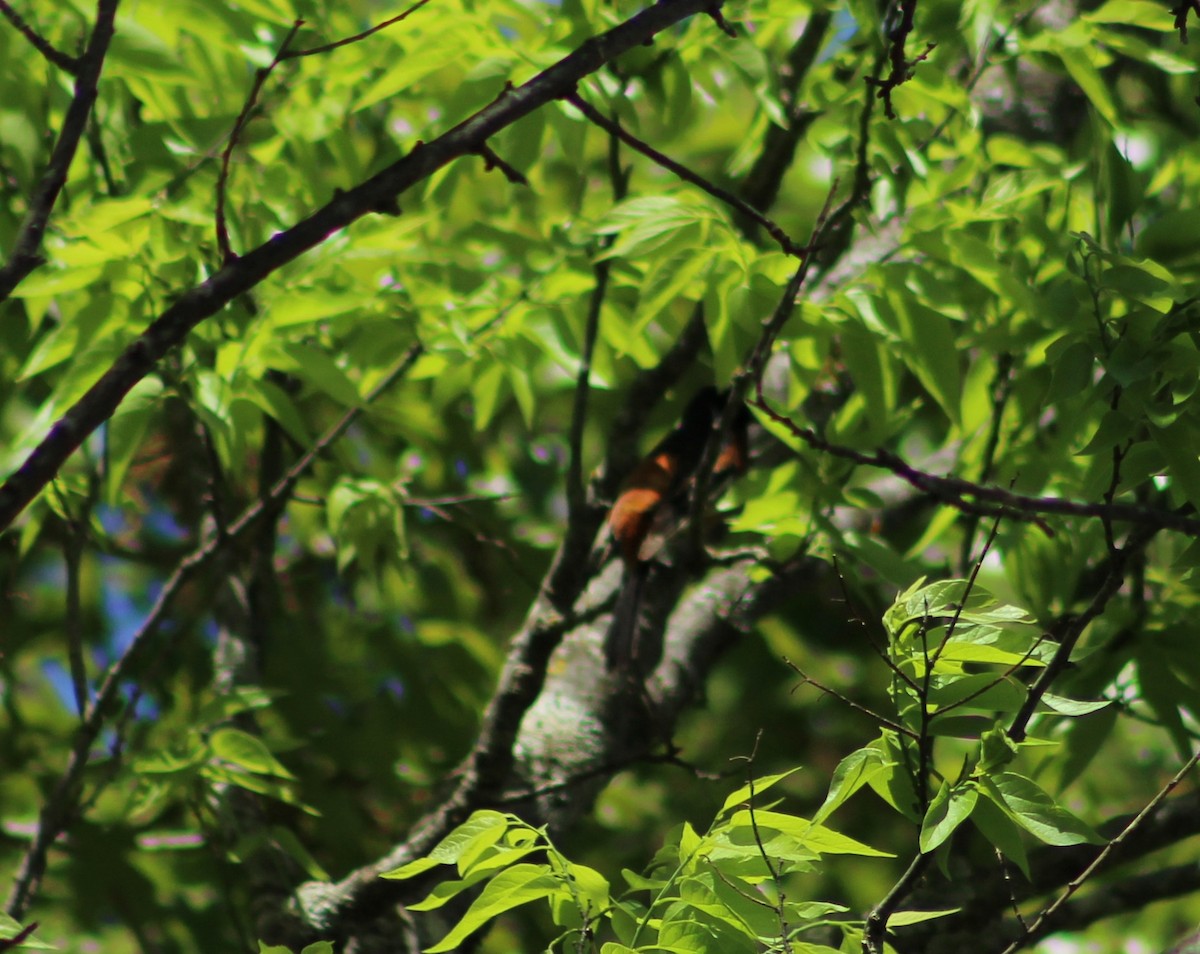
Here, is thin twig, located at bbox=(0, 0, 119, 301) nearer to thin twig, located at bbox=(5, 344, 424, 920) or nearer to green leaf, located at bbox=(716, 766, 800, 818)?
thin twig, located at bbox=(5, 344, 424, 920)

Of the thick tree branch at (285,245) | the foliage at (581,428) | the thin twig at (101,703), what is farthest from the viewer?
the thin twig at (101,703)

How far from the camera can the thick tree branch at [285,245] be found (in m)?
1.93

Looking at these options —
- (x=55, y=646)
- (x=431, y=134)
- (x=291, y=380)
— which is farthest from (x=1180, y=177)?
(x=55, y=646)

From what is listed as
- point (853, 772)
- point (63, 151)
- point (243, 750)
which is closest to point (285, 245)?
point (63, 151)

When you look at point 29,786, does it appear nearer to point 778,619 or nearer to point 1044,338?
point 778,619

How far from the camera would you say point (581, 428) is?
3389 millimetres

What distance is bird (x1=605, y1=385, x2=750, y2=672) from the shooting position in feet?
14.3

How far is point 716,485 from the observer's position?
542cm

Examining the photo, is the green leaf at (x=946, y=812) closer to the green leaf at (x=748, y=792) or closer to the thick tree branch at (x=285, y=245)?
the green leaf at (x=748, y=792)

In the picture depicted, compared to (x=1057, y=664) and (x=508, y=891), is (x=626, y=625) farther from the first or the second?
(x=1057, y=664)

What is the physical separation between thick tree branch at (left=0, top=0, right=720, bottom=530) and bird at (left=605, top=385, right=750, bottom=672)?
1.91 m

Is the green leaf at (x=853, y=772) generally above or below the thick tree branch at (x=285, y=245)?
below

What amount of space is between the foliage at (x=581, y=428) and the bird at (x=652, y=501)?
0.13 meters

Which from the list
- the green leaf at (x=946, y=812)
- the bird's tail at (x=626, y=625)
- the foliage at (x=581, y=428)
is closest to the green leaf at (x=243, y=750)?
the foliage at (x=581, y=428)
